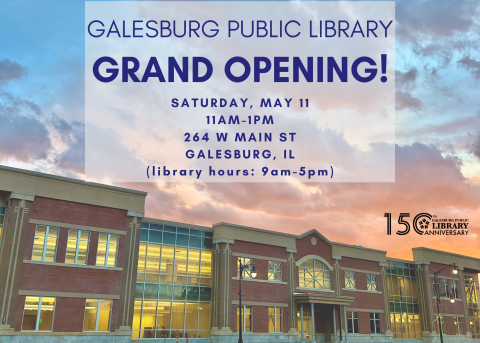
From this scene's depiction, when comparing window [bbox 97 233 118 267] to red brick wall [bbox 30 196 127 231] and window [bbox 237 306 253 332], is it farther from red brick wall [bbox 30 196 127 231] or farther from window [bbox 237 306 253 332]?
window [bbox 237 306 253 332]

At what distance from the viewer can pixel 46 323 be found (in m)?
32.3

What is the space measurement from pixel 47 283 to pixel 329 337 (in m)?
32.0

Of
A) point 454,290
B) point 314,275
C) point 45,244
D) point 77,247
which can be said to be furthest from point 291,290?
point 454,290

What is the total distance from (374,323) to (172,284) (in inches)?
1097

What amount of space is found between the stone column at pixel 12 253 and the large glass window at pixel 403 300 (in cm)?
4604

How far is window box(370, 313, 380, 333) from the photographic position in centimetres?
5456

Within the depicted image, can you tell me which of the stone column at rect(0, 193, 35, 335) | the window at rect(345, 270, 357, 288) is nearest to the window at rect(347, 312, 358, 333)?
the window at rect(345, 270, 357, 288)

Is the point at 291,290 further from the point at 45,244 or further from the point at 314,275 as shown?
the point at 45,244

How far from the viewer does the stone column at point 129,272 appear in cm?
3528

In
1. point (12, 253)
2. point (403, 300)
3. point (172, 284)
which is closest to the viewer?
point (12, 253)

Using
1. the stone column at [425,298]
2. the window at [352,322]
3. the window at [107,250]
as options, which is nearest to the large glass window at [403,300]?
the stone column at [425,298]

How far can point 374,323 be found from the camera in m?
54.9

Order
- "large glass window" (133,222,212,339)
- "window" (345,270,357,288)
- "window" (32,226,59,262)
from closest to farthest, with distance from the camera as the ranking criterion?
"window" (32,226,59,262)
"large glass window" (133,222,212,339)
"window" (345,270,357,288)

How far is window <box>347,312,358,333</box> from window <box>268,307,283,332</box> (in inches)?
421
